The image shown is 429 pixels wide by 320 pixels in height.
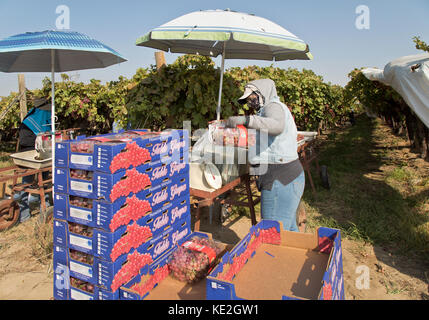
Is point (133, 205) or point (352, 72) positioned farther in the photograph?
point (352, 72)

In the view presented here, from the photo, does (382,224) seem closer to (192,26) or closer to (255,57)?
(255,57)

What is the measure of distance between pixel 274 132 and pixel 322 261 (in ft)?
3.38

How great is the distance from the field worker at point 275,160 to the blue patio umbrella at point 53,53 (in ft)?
6.42

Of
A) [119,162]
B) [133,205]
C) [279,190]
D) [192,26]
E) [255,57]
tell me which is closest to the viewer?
[119,162]

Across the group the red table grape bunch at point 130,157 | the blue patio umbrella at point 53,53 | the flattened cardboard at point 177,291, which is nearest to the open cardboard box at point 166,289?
the flattened cardboard at point 177,291

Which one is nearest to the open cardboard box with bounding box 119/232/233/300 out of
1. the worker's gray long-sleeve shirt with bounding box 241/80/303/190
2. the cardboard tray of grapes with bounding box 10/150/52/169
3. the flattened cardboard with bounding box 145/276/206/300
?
the flattened cardboard with bounding box 145/276/206/300

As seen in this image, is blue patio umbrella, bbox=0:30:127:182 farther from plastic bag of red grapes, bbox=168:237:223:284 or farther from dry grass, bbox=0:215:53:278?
plastic bag of red grapes, bbox=168:237:223:284

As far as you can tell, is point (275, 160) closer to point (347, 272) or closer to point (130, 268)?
point (130, 268)

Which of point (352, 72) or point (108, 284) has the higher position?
point (352, 72)

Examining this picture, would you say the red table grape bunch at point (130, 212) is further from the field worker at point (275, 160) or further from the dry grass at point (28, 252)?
the dry grass at point (28, 252)

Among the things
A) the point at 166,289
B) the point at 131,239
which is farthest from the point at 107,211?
the point at 166,289

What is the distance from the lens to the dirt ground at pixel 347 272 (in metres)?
3.20

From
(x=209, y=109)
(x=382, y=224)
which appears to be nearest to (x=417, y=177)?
(x=382, y=224)

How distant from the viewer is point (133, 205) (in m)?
2.03
